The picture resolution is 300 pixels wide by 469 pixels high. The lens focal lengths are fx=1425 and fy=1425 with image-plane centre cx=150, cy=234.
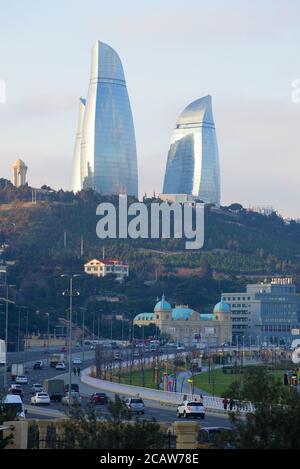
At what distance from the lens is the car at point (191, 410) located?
67.2m

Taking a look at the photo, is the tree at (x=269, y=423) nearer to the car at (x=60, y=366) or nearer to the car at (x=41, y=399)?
the car at (x=41, y=399)

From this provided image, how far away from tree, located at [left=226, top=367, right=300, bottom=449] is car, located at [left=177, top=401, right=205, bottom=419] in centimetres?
3300

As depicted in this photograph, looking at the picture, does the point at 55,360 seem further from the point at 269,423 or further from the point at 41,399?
the point at 269,423

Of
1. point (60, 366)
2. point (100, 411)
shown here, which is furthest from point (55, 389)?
point (60, 366)

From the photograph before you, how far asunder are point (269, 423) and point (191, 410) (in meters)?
35.1

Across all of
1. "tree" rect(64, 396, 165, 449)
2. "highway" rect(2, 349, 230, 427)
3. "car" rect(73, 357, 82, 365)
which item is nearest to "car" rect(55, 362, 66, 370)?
"car" rect(73, 357, 82, 365)

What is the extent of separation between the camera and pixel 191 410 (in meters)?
67.3

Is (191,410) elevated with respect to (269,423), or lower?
lower

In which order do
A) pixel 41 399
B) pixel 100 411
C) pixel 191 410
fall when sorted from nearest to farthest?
pixel 100 411 < pixel 191 410 < pixel 41 399
